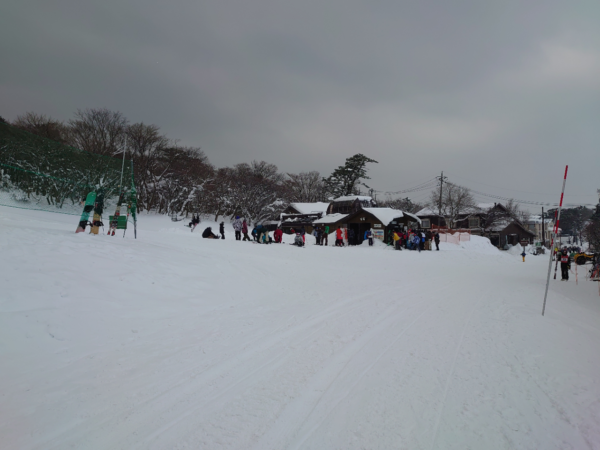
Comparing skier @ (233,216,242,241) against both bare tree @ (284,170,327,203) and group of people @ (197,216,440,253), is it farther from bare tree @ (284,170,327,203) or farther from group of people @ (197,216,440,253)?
bare tree @ (284,170,327,203)

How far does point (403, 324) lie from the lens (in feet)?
20.1

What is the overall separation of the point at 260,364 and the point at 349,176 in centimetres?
6475

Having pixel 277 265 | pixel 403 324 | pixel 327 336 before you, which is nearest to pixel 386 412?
pixel 327 336

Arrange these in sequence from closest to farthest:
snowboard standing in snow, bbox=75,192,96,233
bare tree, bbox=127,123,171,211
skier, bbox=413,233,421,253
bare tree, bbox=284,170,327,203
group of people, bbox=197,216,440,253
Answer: snowboard standing in snow, bbox=75,192,96,233 < group of people, bbox=197,216,440,253 < skier, bbox=413,233,421,253 < bare tree, bbox=127,123,171,211 < bare tree, bbox=284,170,327,203

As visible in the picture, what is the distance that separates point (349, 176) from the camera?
67.1 metres

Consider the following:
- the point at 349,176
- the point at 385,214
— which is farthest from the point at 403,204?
the point at 385,214

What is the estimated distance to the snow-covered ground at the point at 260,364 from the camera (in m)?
2.88

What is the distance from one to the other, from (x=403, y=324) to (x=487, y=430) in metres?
3.19

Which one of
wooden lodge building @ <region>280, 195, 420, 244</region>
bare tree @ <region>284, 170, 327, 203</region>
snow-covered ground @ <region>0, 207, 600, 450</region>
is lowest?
snow-covered ground @ <region>0, 207, 600, 450</region>

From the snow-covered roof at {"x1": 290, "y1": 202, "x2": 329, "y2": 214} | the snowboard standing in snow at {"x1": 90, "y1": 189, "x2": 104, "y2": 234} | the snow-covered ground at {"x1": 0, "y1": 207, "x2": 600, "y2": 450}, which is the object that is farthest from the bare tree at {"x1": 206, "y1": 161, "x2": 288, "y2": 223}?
the snow-covered ground at {"x1": 0, "y1": 207, "x2": 600, "y2": 450}

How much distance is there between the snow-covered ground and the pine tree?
5972 centimetres

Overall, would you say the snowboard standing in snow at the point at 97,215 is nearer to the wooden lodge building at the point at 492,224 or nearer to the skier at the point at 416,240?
the skier at the point at 416,240

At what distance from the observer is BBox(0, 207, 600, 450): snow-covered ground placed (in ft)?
9.43

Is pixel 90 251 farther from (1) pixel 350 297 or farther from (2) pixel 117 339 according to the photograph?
(1) pixel 350 297
